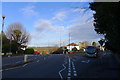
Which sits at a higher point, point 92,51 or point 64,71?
point 92,51

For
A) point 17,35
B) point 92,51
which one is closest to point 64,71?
point 92,51

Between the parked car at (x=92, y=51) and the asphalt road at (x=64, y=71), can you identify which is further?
the parked car at (x=92, y=51)

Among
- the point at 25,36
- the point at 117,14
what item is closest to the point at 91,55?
the point at 117,14

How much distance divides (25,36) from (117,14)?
5322 cm

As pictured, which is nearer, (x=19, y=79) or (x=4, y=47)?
(x=19, y=79)

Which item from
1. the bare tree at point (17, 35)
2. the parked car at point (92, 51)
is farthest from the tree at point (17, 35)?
the parked car at point (92, 51)

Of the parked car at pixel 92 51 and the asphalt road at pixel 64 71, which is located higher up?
the parked car at pixel 92 51

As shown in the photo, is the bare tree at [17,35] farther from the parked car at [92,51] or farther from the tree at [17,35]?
the parked car at [92,51]

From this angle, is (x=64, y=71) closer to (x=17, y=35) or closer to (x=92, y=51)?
(x=92, y=51)

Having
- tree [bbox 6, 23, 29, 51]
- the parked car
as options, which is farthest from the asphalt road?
tree [bbox 6, 23, 29, 51]

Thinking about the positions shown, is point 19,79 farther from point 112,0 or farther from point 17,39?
point 17,39

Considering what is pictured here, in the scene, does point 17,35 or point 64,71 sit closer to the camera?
point 64,71

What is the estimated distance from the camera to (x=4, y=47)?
45.6 metres

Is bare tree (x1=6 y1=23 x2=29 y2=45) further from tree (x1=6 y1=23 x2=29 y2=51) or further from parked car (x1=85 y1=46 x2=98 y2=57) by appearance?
parked car (x1=85 y1=46 x2=98 y2=57)
